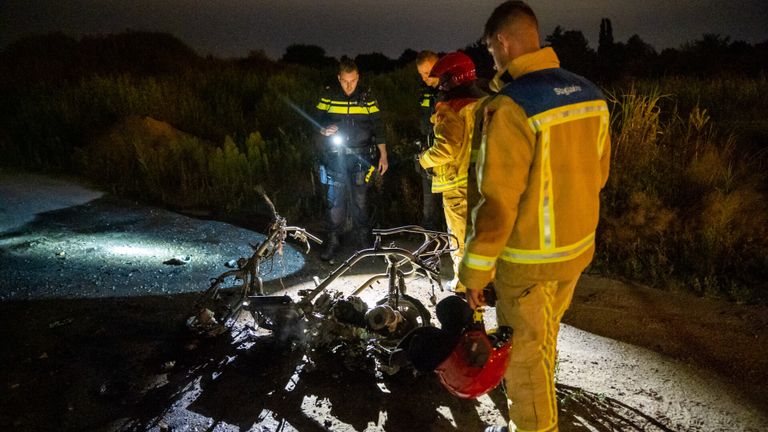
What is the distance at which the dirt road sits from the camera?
3.12 meters

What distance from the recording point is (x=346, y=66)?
575 cm

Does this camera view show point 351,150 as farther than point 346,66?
Yes

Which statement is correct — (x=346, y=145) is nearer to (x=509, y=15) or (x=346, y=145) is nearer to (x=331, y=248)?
(x=331, y=248)

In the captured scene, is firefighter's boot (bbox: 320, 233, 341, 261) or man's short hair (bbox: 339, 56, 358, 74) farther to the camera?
firefighter's boot (bbox: 320, 233, 341, 261)

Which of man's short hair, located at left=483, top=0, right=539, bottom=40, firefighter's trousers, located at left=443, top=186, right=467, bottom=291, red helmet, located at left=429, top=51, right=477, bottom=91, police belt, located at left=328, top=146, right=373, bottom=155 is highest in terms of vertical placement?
man's short hair, located at left=483, top=0, right=539, bottom=40

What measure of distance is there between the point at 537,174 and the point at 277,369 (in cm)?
239

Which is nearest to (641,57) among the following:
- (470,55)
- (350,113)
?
(470,55)

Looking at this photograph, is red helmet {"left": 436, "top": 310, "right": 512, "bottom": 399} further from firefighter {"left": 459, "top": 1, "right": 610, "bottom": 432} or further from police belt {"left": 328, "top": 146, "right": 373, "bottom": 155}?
police belt {"left": 328, "top": 146, "right": 373, "bottom": 155}

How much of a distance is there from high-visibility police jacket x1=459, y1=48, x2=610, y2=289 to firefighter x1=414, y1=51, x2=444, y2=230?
2594 millimetres

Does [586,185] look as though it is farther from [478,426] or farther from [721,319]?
[721,319]

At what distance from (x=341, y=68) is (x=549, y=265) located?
417 centimetres

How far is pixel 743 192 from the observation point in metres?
6.03

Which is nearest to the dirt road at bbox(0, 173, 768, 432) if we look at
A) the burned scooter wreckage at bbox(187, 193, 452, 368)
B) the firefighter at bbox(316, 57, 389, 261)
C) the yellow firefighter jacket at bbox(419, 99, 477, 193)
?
the burned scooter wreckage at bbox(187, 193, 452, 368)

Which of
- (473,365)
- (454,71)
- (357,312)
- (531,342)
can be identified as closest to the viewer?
(473,365)
